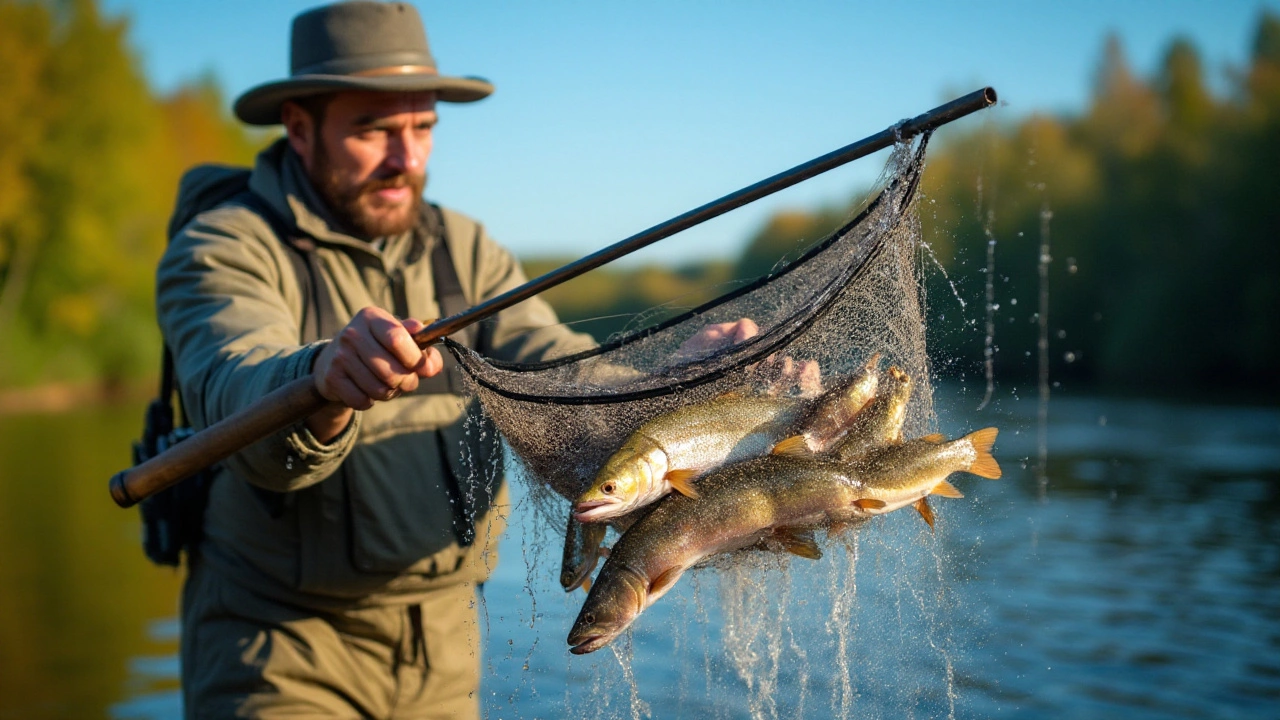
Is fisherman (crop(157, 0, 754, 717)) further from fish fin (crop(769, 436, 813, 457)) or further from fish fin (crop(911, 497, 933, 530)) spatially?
fish fin (crop(911, 497, 933, 530))

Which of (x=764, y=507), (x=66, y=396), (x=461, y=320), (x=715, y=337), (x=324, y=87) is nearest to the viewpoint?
(x=764, y=507)

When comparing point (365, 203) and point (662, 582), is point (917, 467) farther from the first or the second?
point (365, 203)

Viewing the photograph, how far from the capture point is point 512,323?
14.4ft

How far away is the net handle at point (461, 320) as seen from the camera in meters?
2.67

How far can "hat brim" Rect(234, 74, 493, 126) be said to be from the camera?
4.00m

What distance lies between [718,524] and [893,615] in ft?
5.15

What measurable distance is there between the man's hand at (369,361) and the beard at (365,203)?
127cm

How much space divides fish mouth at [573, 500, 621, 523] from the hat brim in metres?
1.94

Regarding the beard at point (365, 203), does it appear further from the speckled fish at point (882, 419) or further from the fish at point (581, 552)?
the speckled fish at point (882, 419)

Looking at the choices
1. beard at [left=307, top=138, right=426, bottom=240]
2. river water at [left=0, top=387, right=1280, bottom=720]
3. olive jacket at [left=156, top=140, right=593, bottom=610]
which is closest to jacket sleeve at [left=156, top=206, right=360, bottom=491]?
olive jacket at [left=156, top=140, right=593, bottom=610]

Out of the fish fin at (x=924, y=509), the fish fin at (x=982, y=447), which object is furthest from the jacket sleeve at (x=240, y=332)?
the fish fin at (x=982, y=447)

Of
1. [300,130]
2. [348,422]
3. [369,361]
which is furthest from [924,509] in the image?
[300,130]

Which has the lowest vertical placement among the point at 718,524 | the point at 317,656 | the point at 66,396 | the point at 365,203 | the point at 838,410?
the point at 66,396

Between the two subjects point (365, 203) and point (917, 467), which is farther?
point (365, 203)
